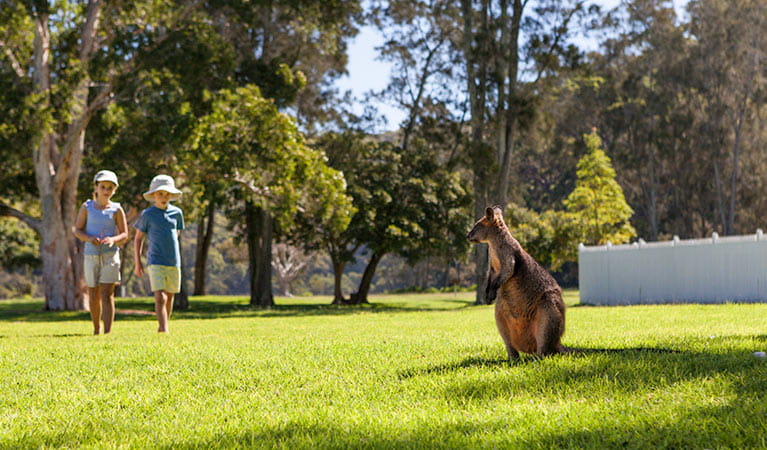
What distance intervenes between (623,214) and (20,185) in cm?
3197

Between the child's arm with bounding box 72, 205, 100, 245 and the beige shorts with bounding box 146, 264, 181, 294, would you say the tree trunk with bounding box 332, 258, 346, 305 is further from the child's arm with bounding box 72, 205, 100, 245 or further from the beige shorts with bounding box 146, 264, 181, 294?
the child's arm with bounding box 72, 205, 100, 245

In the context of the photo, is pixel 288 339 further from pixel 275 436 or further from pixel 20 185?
pixel 20 185

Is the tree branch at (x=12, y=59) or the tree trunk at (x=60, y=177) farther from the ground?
the tree branch at (x=12, y=59)

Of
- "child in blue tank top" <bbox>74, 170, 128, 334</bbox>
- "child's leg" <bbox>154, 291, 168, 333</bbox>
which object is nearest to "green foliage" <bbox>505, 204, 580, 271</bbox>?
"child's leg" <bbox>154, 291, 168, 333</bbox>

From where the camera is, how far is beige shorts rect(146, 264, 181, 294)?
32.1 ft

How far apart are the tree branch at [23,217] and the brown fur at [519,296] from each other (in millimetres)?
20122

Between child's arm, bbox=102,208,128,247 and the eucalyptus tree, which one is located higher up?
the eucalyptus tree

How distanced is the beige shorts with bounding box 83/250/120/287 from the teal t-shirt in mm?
481

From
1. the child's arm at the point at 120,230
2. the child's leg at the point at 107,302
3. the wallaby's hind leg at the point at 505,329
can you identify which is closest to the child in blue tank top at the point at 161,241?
the child's arm at the point at 120,230

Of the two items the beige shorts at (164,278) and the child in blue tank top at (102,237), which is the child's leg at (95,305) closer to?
the child in blue tank top at (102,237)

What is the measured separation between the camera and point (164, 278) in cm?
986

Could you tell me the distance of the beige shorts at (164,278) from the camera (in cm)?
979

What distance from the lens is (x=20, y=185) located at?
24578mm

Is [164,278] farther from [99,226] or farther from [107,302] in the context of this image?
[99,226]
